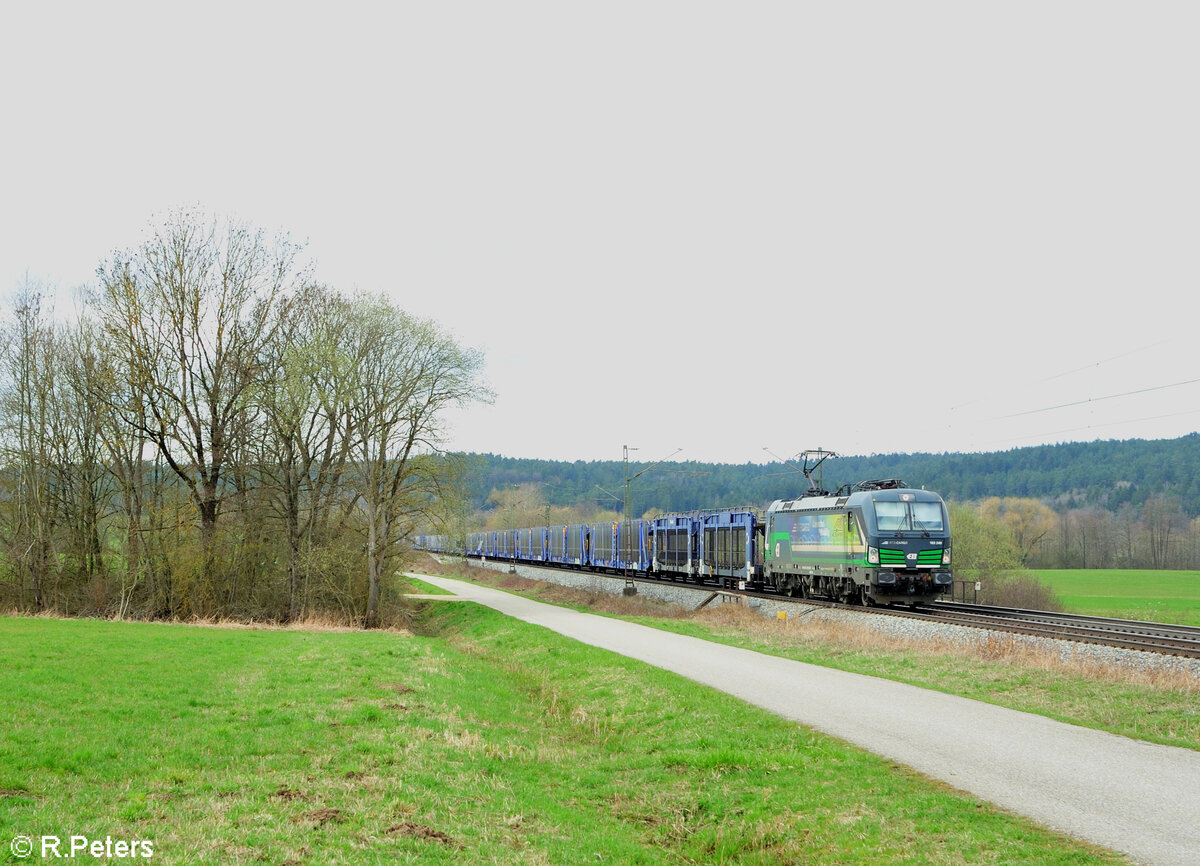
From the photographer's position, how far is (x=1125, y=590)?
6800cm

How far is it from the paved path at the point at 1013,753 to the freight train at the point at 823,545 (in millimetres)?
10930

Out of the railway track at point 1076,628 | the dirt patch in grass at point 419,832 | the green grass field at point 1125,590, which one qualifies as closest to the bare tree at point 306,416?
the railway track at point 1076,628

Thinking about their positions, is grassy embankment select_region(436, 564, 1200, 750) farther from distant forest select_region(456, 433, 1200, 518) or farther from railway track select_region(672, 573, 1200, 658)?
distant forest select_region(456, 433, 1200, 518)

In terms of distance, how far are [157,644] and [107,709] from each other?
9.92m

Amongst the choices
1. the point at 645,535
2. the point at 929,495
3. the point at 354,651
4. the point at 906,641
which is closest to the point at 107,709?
the point at 354,651

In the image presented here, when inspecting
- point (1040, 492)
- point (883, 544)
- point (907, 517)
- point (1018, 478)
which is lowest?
point (883, 544)

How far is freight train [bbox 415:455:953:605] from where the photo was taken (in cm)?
2719

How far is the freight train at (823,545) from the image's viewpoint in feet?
89.2

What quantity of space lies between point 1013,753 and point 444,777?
636cm

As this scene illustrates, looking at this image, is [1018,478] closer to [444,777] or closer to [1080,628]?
[1080,628]

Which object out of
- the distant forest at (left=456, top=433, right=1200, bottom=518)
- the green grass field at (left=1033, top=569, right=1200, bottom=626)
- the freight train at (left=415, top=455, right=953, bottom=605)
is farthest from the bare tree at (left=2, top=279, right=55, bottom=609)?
the distant forest at (left=456, top=433, right=1200, bottom=518)

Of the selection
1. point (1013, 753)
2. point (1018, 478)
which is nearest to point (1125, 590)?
point (1013, 753)

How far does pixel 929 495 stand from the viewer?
2814 centimetres

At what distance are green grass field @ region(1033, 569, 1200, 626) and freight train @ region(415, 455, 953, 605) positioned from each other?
19.0 metres
